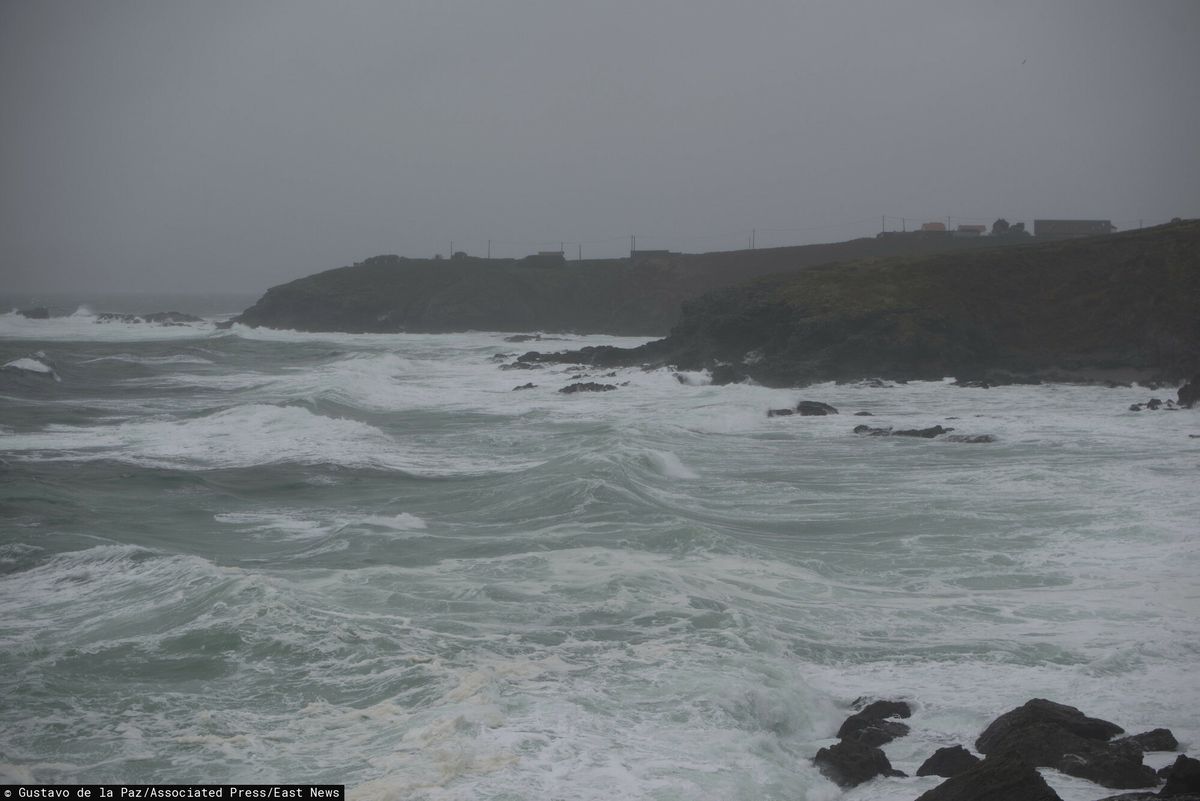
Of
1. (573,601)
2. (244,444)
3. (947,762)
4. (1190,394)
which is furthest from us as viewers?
(1190,394)

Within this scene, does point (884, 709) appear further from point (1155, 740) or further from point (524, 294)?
point (524, 294)

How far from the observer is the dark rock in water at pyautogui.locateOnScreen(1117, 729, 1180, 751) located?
8375 millimetres

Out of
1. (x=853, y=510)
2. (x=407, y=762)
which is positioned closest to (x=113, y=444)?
(x=853, y=510)

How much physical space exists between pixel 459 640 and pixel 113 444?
667 inches

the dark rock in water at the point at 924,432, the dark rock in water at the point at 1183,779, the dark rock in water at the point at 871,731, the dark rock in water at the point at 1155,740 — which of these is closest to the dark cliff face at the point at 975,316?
the dark rock in water at the point at 924,432

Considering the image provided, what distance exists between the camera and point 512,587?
1303 centimetres

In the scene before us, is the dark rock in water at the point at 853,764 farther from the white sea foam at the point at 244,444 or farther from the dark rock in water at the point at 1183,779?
the white sea foam at the point at 244,444

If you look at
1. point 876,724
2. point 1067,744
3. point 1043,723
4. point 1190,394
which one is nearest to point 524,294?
point 1190,394

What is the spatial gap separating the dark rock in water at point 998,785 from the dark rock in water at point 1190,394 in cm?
2535

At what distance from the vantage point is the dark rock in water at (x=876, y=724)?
884cm

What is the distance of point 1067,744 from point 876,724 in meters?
1.46

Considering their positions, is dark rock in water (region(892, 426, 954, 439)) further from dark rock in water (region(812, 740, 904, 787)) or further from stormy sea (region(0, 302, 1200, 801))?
dark rock in water (region(812, 740, 904, 787))

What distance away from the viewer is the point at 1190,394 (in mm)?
29219

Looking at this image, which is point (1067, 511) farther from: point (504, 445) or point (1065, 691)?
point (504, 445)
